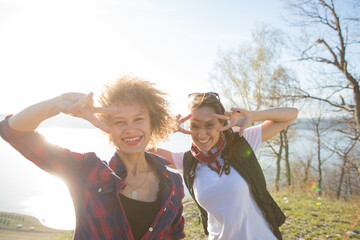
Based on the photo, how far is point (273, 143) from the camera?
60.5 feet

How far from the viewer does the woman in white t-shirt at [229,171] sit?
7.14 ft

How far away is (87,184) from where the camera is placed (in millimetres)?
1636

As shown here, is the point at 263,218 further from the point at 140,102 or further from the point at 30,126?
the point at 30,126

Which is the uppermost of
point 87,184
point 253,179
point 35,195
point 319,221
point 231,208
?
point 87,184

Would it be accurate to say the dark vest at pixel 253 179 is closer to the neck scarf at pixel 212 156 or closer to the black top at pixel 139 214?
the neck scarf at pixel 212 156

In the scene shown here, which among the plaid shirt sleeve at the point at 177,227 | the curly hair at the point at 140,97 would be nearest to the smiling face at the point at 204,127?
the curly hair at the point at 140,97

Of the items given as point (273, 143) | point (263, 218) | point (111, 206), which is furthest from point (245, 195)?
point (273, 143)

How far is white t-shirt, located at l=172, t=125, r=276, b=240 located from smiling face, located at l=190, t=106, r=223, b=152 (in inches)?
11.0

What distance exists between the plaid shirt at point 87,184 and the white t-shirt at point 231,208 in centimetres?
61

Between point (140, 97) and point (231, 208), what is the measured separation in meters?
1.21

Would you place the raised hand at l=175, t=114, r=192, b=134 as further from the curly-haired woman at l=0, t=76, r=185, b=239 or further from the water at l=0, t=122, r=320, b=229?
the water at l=0, t=122, r=320, b=229

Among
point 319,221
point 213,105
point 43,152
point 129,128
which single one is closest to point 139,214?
point 129,128

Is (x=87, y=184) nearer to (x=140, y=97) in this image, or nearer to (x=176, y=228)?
(x=140, y=97)

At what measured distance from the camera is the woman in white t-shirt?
2178mm
